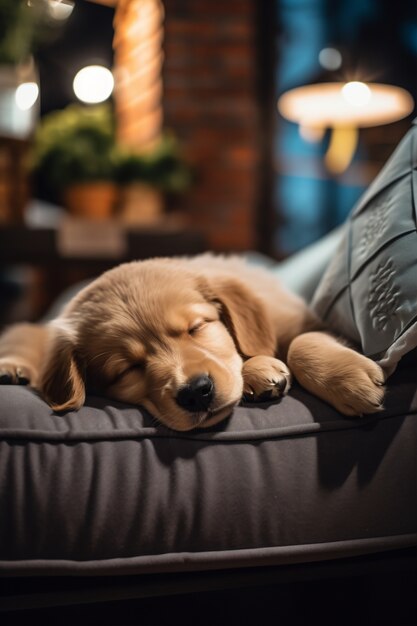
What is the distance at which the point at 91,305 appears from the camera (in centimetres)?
168

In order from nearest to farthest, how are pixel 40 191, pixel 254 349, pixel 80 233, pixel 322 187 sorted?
pixel 254 349 → pixel 80 233 → pixel 40 191 → pixel 322 187

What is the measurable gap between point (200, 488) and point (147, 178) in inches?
157

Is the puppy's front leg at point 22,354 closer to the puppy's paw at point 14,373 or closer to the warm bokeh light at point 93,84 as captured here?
the puppy's paw at point 14,373

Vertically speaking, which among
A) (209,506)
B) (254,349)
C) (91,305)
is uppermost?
(91,305)

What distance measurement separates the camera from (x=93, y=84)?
5840 mm

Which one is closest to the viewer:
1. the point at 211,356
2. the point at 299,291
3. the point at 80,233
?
the point at 211,356

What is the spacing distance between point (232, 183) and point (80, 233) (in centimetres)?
177

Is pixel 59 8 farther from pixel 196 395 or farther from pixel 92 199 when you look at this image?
pixel 196 395

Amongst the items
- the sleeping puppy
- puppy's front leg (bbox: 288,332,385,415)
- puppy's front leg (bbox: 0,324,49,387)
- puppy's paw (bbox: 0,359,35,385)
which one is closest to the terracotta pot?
puppy's front leg (bbox: 0,324,49,387)

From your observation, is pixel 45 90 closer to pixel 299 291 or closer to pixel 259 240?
pixel 259 240

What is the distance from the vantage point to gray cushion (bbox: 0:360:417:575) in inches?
48.1

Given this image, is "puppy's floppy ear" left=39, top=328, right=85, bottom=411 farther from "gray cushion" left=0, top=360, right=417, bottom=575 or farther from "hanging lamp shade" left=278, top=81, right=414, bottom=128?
"hanging lamp shade" left=278, top=81, right=414, bottom=128

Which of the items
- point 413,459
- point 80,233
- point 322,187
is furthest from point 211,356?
point 322,187


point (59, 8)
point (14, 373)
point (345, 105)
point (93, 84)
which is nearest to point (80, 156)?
point (59, 8)
